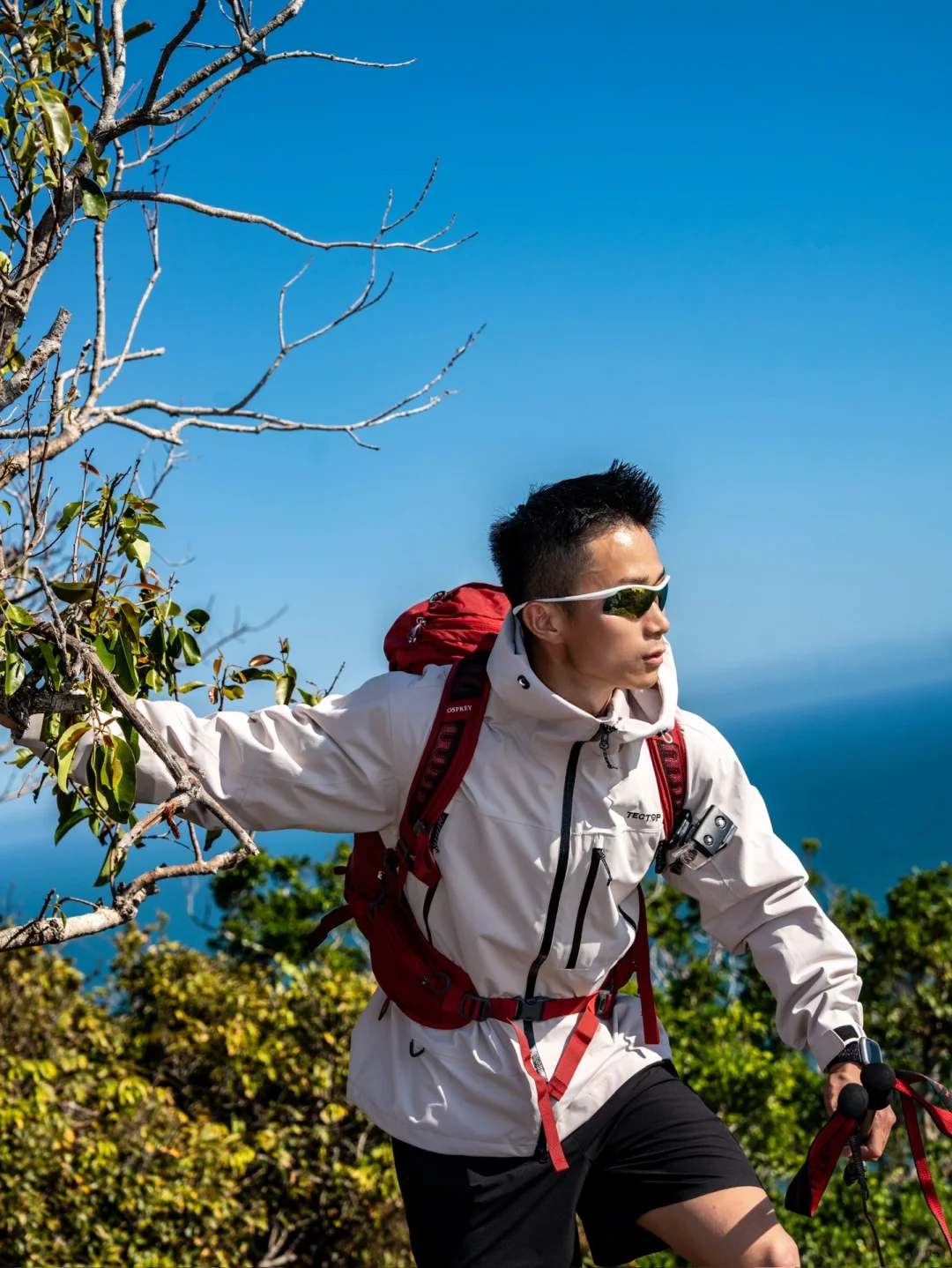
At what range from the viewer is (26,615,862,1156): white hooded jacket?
2676mm

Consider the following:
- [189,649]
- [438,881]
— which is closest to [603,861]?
[438,881]

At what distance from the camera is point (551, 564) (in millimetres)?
2816

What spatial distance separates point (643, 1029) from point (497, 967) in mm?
479

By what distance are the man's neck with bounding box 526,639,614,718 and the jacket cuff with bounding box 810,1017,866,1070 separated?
2.94ft

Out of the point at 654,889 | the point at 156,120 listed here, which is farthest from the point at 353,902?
the point at 654,889

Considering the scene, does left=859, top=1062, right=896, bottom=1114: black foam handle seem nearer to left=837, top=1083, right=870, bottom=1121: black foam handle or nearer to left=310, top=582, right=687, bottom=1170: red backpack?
left=837, top=1083, right=870, bottom=1121: black foam handle

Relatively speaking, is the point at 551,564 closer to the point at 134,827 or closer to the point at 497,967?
the point at 497,967

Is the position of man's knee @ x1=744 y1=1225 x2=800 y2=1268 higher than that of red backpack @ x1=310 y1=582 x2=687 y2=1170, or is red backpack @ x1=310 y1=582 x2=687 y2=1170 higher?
red backpack @ x1=310 y1=582 x2=687 y2=1170

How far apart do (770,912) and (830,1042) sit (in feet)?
1.04

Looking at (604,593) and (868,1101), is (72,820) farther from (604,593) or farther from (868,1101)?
(868,1101)

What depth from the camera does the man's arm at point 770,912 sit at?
277cm

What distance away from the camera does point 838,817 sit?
6569cm

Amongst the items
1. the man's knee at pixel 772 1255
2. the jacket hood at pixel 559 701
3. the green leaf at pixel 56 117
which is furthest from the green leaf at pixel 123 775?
the man's knee at pixel 772 1255

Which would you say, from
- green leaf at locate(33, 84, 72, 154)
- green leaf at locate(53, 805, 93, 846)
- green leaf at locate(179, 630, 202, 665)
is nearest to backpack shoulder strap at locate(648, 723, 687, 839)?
green leaf at locate(179, 630, 202, 665)
